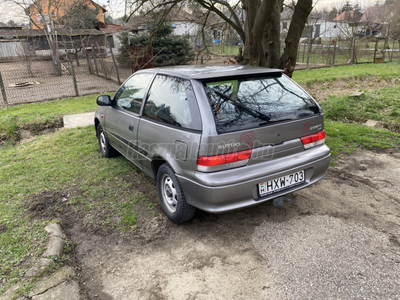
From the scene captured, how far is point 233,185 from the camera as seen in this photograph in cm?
272

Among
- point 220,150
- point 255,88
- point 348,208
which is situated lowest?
point 348,208

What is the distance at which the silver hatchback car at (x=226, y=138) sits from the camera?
2736 millimetres

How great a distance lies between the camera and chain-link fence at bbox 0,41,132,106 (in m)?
11.4

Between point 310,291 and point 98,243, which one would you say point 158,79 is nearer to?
point 98,243

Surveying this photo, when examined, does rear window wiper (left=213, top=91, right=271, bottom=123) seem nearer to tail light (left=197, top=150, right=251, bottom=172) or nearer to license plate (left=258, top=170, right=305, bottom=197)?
tail light (left=197, top=150, right=251, bottom=172)

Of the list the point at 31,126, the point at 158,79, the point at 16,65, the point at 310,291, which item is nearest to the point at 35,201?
the point at 158,79

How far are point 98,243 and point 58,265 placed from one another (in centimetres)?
45

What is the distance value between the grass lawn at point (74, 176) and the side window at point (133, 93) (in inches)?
42.8

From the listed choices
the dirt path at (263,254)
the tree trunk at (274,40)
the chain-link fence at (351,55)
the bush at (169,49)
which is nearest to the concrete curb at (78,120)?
the tree trunk at (274,40)

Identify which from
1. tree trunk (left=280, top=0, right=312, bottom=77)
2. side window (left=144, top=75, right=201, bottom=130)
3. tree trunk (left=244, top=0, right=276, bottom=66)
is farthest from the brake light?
tree trunk (left=244, top=0, right=276, bottom=66)

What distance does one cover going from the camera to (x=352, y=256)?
2711mm

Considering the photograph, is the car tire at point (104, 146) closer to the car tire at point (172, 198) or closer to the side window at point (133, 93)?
the side window at point (133, 93)

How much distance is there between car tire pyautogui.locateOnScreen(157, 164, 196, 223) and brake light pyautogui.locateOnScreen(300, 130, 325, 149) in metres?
1.36

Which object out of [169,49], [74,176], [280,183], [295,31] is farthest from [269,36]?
[169,49]
